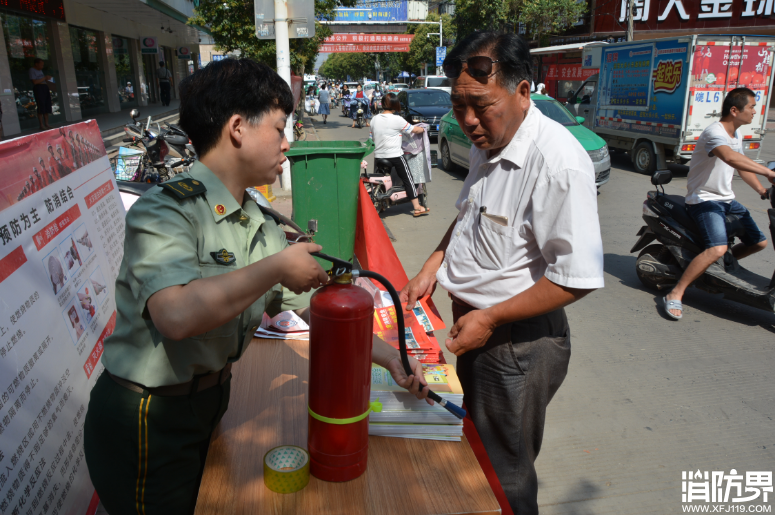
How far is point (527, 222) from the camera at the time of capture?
174 centimetres

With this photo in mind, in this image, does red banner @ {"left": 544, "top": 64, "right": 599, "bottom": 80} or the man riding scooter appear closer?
the man riding scooter

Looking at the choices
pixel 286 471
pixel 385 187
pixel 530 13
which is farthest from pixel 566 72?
pixel 286 471

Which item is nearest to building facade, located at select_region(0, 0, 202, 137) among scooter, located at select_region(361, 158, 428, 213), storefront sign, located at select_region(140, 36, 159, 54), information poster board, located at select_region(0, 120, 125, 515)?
storefront sign, located at select_region(140, 36, 159, 54)

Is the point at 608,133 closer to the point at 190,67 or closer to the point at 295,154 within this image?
the point at 295,154

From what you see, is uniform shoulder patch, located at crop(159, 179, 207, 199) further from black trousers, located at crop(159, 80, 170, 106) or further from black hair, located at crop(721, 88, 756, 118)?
black trousers, located at crop(159, 80, 170, 106)

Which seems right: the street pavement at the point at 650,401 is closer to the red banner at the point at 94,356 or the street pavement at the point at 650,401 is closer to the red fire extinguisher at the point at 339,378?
the red fire extinguisher at the point at 339,378

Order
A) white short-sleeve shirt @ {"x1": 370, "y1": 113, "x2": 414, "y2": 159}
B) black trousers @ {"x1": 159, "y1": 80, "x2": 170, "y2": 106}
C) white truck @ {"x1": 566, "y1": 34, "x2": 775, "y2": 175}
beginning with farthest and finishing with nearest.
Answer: black trousers @ {"x1": 159, "y1": 80, "x2": 170, "y2": 106}, white truck @ {"x1": 566, "y1": 34, "x2": 775, "y2": 175}, white short-sleeve shirt @ {"x1": 370, "y1": 113, "x2": 414, "y2": 159}

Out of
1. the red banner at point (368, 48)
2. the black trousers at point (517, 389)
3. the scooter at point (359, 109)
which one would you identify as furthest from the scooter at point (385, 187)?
the red banner at point (368, 48)

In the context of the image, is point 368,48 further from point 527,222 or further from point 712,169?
point 527,222

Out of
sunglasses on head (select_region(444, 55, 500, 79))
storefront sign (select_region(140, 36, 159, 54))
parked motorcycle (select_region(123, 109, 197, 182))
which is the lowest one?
parked motorcycle (select_region(123, 109, 197, 182))

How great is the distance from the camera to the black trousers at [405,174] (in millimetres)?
8047

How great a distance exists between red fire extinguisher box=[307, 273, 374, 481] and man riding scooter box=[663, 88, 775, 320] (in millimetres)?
4012

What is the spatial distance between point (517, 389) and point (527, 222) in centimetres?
62

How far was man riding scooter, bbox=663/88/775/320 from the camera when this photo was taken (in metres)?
4.22
